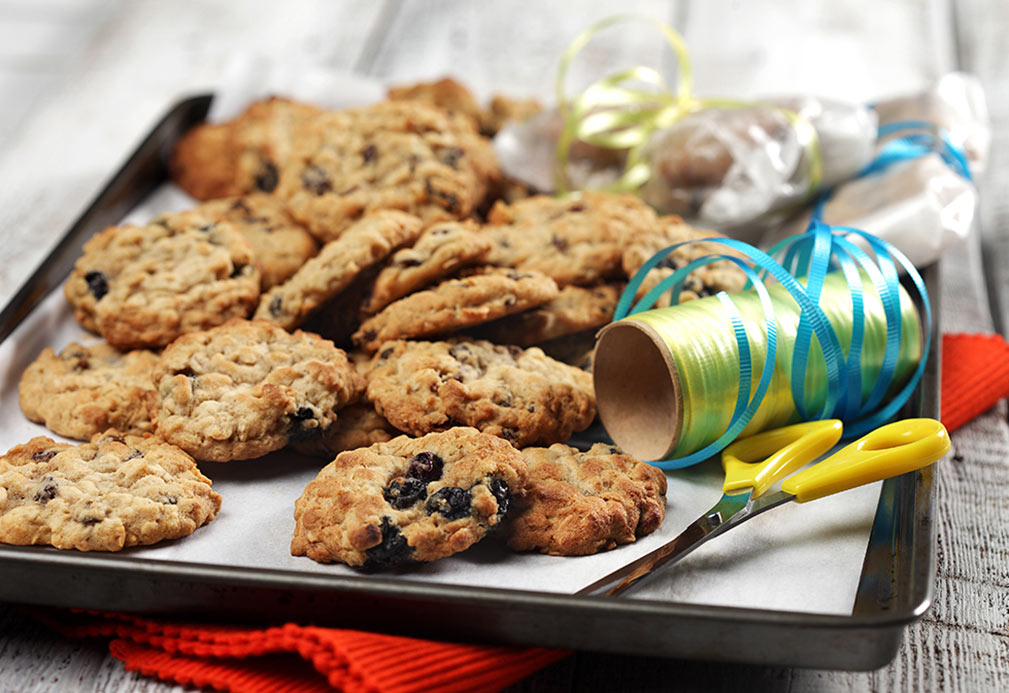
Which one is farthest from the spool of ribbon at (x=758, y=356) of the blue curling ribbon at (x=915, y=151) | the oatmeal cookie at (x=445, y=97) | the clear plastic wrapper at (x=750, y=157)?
the oatmeal cookie at (x=445, y=97)

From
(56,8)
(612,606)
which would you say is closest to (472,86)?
(56,8)

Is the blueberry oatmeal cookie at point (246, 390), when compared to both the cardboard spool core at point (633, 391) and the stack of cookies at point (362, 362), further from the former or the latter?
the cardboard spool core at point (633, 391)

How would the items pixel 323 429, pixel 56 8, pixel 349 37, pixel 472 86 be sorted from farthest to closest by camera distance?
pixel 56 8 → pixel 349 37 → pixel 472 86 → pixel 323 429

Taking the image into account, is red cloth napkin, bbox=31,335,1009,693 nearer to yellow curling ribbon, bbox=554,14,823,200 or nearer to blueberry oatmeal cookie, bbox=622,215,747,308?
blueberry oatmeal cookie, bbox=622,215,747,308

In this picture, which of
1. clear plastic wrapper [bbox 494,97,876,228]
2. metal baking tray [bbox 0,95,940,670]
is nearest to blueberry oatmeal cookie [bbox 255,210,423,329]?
metal baking tray [bbox 0,95,940,670]

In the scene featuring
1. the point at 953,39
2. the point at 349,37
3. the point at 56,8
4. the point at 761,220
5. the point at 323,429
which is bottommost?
the point at 953,39

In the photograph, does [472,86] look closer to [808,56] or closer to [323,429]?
[808,56]

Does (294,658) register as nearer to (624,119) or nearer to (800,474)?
(800,474)
